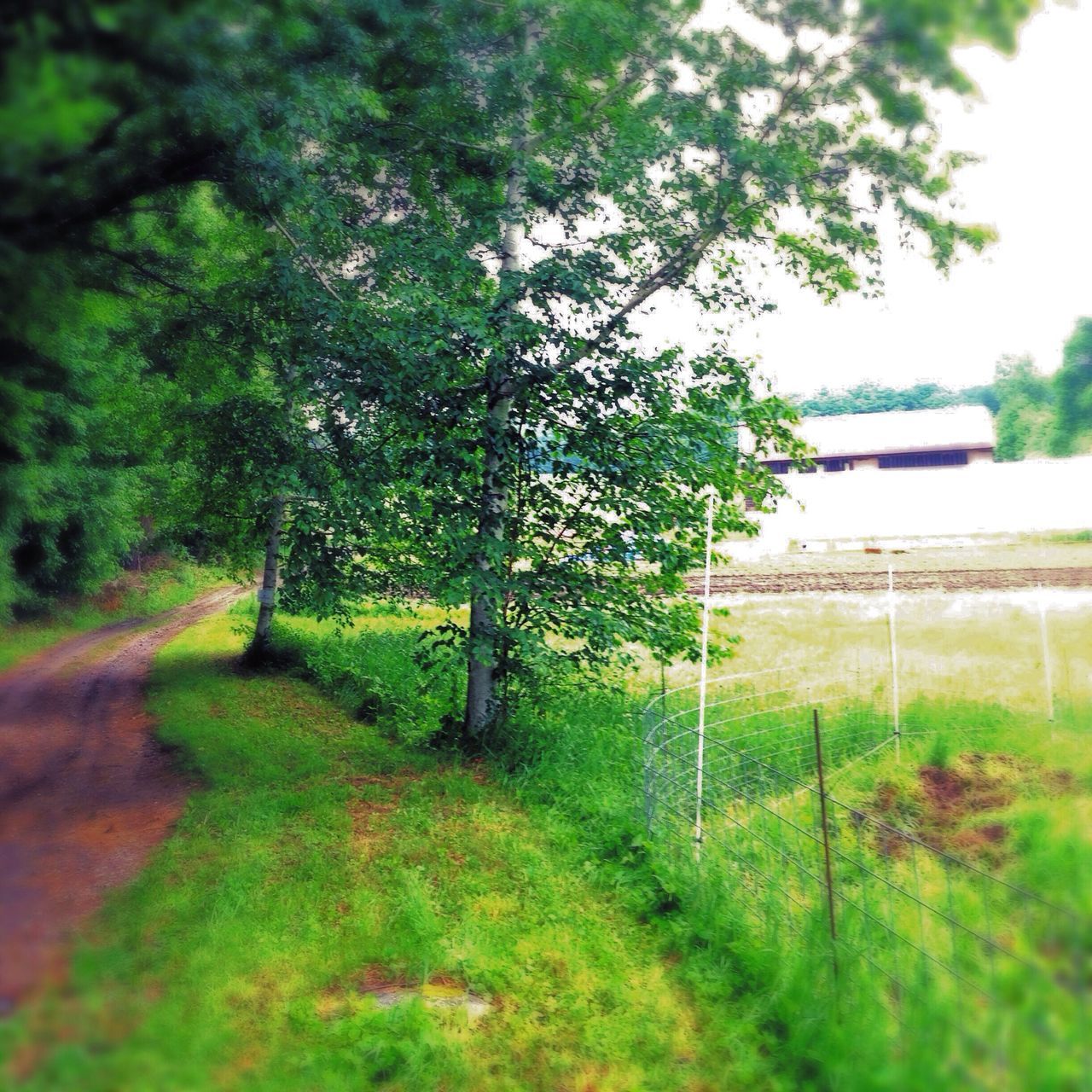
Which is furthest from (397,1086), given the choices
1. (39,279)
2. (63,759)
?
(63,759)

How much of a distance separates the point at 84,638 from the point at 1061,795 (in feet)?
39.3

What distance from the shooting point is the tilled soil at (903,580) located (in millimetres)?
8062

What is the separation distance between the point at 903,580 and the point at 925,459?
6.15 ft

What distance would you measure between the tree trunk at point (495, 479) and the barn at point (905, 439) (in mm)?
5705

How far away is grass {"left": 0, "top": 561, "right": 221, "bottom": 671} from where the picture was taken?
9148 mm

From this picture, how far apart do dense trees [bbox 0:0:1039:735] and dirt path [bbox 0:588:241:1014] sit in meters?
1.53

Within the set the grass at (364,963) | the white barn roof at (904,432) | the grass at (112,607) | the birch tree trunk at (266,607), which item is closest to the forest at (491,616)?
the grass at (364,963)

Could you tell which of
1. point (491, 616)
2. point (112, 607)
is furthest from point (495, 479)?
point (112, 607)

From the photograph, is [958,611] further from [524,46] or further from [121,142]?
[121,142]

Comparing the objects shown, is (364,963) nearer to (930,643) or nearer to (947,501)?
(930,643)

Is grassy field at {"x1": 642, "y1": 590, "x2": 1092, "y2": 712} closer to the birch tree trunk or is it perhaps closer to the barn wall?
the barn wall

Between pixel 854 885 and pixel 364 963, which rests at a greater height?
pixel 854 885

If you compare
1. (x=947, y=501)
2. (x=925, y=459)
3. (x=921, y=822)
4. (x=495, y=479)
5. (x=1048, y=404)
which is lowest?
(x=921, y=822)

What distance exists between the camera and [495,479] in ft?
21.5
